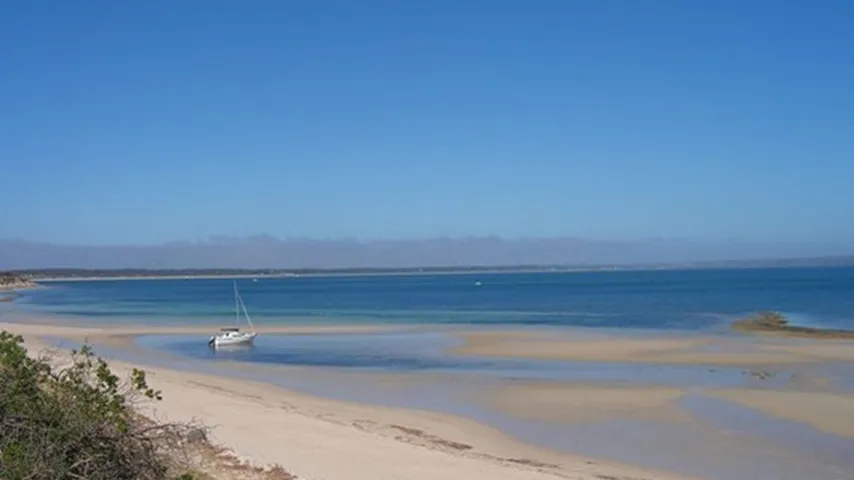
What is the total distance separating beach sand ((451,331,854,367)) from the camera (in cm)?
3033

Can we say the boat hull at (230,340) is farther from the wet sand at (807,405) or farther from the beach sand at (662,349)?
the wet sand at (807,405)

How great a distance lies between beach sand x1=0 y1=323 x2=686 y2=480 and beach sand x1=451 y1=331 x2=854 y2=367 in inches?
516

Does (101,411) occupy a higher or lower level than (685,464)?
higher

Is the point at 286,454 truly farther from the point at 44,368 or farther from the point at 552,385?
the point at 552,385

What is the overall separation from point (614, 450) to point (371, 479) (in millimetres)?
5331

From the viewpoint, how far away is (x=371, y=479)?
11.9m

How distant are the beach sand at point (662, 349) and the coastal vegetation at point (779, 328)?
9.17 ft

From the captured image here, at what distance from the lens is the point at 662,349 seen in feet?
111

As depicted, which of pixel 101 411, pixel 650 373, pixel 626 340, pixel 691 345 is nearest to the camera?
pixel 101 411

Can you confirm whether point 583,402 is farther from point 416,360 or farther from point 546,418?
point 416,360

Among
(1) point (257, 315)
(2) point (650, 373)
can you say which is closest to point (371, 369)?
(2) point (650, 373)

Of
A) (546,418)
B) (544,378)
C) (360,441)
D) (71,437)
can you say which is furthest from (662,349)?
(71,437)

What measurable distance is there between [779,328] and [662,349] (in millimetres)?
12730

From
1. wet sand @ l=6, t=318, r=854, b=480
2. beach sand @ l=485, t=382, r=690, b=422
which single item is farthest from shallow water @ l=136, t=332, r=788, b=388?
beach sand @ l=485, t=382, r=690, b=422
